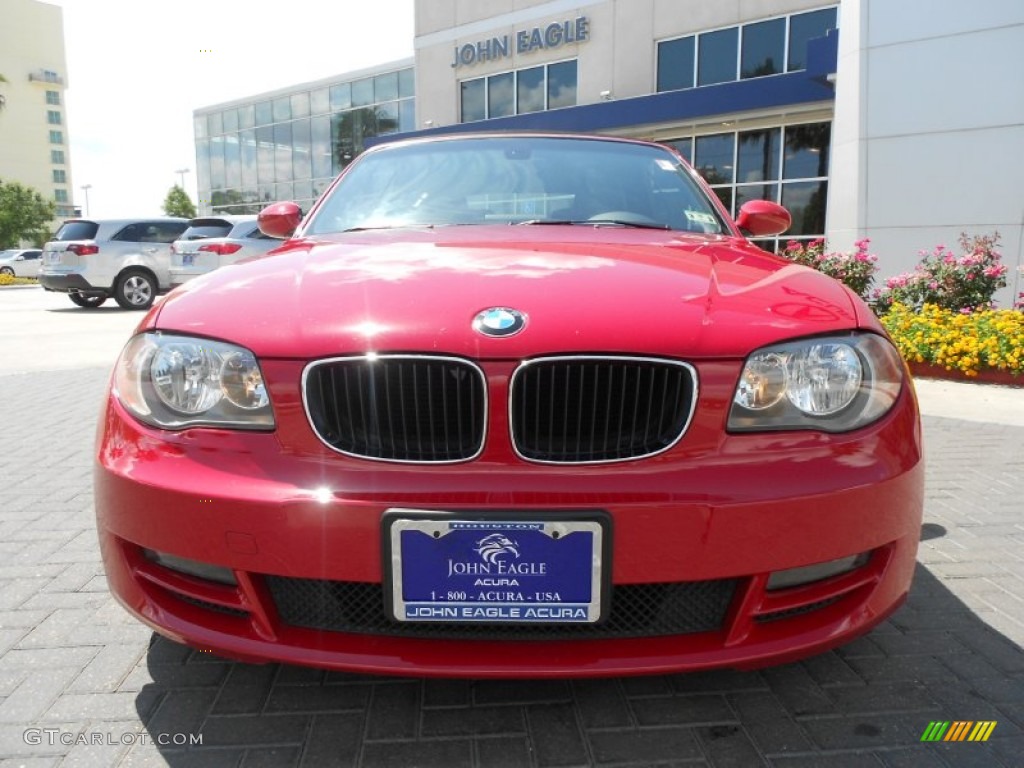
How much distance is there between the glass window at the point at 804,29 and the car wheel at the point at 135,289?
14089mm

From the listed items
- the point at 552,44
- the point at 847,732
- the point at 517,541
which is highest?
the point at 552,44

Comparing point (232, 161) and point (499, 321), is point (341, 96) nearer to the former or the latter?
point (232, 161)

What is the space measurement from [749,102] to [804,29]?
3190 millimetres

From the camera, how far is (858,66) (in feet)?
34.4

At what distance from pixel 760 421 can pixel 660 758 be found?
786 millimetres

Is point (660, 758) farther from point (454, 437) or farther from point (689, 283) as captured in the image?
point (689, 283)

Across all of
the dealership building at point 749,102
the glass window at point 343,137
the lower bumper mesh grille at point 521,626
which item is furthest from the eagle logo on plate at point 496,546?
the glass window at point 343,137

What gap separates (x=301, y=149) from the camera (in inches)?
1298

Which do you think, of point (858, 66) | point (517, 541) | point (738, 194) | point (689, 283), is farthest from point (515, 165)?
point (738, 194)

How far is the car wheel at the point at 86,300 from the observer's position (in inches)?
613

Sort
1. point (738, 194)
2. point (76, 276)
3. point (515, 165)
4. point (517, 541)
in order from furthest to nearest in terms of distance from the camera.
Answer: point (738, 194)
point (76, 276)
point (515, 165)
point (517, 541)

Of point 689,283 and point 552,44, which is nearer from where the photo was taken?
point 689,283

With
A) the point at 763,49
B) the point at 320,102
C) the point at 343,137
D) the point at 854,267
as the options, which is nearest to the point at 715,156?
the point at 763,49

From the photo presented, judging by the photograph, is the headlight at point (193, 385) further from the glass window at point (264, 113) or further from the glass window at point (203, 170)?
the glass window at point (203, 170)
